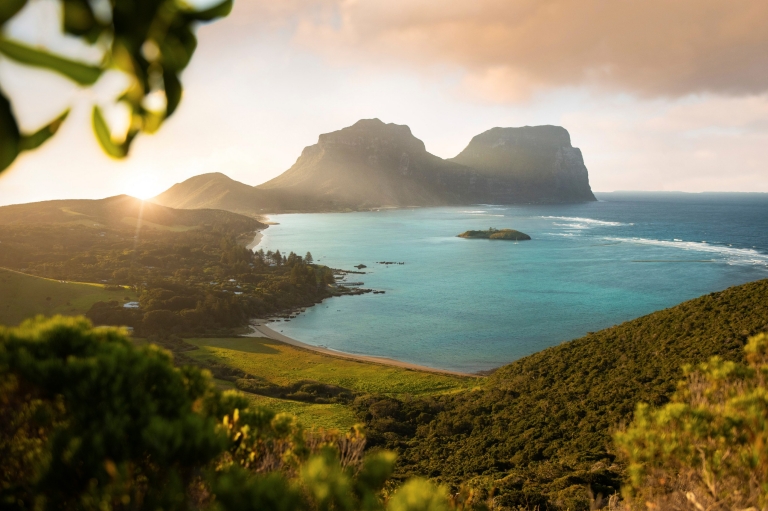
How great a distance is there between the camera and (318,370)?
37344mm

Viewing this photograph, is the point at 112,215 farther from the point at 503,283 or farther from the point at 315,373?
the point at 315,373

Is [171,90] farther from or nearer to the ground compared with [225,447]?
farther from the ground

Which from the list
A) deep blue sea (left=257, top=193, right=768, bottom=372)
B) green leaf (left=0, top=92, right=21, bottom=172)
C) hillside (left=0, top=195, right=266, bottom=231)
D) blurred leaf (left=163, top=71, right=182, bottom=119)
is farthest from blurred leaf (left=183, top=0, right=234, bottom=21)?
hillside (left=0, top=195, right=266, bottom=231)

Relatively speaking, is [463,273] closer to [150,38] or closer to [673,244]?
[673,244]

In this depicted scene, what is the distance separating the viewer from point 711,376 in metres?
7.02

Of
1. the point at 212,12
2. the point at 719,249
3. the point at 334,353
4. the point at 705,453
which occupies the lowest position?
the point at 334,353

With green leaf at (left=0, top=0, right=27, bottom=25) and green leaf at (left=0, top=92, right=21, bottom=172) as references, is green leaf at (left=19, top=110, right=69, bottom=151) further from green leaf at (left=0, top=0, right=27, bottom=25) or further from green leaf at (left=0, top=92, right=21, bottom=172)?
green leaf at (left=0, top=0, right=27, bottom=25)

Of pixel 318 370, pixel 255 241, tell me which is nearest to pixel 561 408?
pixel 318 370

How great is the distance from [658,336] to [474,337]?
2290 centimetres

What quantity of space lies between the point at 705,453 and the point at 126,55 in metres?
6.95

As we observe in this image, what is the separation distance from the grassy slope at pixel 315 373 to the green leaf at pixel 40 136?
1029 inches

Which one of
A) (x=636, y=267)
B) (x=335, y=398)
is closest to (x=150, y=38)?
(x=335, y=398)

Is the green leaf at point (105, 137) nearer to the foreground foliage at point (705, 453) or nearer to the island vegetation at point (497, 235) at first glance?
the foreground foliage at point (705, 453)

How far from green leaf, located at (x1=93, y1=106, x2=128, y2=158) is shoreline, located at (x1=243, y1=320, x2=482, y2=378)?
Answer: 122 feet
